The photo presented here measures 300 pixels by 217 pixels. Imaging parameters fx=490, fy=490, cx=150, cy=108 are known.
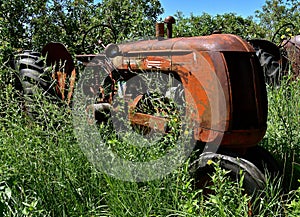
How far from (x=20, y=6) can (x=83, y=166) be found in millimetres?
5996

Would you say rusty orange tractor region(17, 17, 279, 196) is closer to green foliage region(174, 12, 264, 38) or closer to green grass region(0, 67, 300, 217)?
green grass region(0, 67, 300, 217)

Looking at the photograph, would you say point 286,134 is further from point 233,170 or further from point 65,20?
point 65,20

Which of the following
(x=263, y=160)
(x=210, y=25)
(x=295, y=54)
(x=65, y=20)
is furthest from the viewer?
(x=210, y=25)

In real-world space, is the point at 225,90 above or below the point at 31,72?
below

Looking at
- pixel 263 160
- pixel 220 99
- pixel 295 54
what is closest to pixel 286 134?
pixel 263 160

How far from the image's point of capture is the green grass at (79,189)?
258 cm

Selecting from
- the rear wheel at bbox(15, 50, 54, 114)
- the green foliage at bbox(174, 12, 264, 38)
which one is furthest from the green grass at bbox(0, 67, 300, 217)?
the green foliage at bbox(174, 12, 264, 38)

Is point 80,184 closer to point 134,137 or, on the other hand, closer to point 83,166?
point 83,166

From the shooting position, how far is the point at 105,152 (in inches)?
116

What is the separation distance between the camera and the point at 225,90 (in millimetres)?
2938

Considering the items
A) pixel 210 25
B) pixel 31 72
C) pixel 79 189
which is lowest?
pixel 79 189

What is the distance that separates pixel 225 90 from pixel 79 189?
1.04 metres

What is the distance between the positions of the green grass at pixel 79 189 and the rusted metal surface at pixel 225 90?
0.97ft

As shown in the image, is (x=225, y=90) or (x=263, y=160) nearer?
(x=225, y=90)
